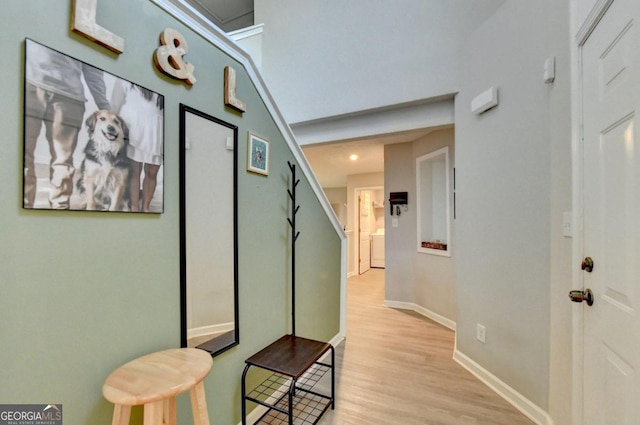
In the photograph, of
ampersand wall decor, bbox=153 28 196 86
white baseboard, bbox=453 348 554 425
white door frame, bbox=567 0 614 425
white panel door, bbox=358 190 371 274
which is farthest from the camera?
white panel door, bbox=358 190 371 274

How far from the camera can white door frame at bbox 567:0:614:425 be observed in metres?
1.33

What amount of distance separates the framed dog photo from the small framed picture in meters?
0.56

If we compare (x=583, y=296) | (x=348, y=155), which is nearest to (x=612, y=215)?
(x=583, y=296)

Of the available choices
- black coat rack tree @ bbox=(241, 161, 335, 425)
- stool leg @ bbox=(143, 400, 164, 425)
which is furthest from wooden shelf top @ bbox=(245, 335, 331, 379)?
stool leg @ bbox=(143, 400, 164, 425)

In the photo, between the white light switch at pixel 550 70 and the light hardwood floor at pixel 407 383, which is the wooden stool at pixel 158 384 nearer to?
the light hardwood floor at pixel 407 383

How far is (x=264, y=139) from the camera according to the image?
1.86 metres

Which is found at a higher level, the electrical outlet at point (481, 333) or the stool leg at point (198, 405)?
the stool leg at point (198, 405)

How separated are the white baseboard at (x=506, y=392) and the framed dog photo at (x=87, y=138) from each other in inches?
98.8

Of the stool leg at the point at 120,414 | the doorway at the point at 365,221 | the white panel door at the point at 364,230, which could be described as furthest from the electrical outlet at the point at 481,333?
the white panel door at the point at 364,230

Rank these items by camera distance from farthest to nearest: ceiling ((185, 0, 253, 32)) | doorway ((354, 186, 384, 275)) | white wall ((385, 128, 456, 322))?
doorway ((354, 186, 384, 275)), ceiling ((185, 0, 253, 32)), white wall ((385, 128, 456, 322))

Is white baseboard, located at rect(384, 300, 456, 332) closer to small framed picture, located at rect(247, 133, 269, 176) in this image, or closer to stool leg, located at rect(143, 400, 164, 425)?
small framed picture, located at rect(247, 133, 269, 176)

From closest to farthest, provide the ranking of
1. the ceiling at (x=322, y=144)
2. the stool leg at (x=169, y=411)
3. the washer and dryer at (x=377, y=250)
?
1. the stool leg at (x=169, y=411)
2. the ceiling at (x=322, y=144)
3. the washer and dryer at (x=377, y=250)

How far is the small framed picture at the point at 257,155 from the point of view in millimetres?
1725

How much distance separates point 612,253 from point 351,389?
1810 millimetres
